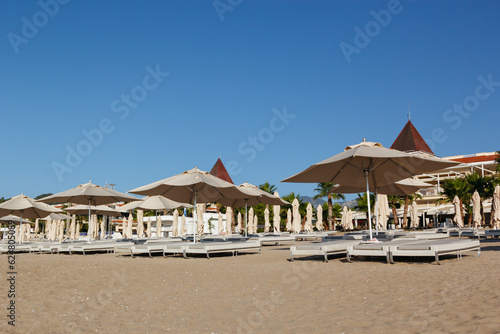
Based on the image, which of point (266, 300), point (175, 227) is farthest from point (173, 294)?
point (175, 227)

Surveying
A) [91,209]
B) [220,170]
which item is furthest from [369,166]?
[220,170]

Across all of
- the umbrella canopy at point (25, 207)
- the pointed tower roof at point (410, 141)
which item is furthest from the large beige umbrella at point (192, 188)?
the pointed tower roof at point (410, 141)

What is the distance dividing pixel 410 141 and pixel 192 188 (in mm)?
53708

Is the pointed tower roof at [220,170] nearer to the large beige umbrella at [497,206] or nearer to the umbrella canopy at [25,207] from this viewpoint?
the umbrella canopy at [25,207]

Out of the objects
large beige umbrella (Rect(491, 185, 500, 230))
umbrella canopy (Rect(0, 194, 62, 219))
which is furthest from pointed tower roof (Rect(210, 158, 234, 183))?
large beige umbrella (Rect(491, 185, 500, 230))

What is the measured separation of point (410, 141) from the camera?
60.6 metres

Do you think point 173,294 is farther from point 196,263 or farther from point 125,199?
point 125,199

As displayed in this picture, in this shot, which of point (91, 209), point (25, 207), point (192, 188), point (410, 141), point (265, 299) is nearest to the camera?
point (265, 299)

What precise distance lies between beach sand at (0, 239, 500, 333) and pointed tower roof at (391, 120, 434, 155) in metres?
55.1

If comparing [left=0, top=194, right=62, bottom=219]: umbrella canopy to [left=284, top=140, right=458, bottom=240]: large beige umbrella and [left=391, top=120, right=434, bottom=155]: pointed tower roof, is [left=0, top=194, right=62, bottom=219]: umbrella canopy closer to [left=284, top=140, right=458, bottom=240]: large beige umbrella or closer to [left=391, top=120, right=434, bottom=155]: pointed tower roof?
[left=284, top=140, right=458, bottom=240]: large beige umbrella

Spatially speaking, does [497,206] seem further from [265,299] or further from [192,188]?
[265,299]

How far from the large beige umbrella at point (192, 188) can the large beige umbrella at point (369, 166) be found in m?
2.70

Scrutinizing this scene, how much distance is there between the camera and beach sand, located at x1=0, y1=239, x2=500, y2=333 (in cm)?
450

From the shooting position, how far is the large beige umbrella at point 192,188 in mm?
12516
